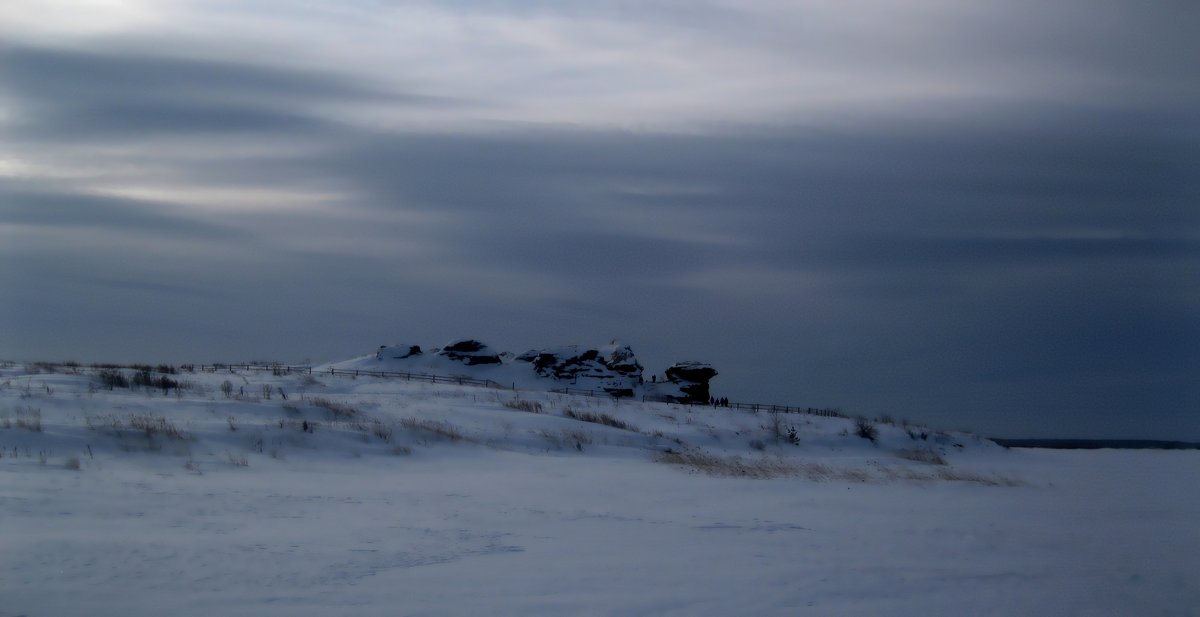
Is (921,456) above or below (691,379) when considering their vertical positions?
below

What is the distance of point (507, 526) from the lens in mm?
15133

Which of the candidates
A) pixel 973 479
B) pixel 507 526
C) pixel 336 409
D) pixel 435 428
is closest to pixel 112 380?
pixel 336 409

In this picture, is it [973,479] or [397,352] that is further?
[397,352]

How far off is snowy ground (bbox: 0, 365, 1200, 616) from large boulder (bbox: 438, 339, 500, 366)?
1491 inches

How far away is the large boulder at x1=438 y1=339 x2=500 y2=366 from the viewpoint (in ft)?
227

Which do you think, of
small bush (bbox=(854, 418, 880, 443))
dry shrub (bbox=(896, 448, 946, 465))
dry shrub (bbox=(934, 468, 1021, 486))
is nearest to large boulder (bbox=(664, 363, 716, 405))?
small bush (bbox=(854, 418, 880, 443))

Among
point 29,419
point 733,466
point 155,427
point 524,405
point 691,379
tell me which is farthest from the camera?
point 691,379

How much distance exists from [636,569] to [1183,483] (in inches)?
881

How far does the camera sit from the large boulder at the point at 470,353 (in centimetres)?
6925

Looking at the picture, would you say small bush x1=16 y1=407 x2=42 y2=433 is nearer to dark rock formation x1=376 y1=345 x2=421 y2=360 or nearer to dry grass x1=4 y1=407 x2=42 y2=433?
dry grass x1=4 y1=407 x2=42 y2=433

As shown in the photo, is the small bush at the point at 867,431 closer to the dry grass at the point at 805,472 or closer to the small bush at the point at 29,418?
the dry grass at the point at 805,472

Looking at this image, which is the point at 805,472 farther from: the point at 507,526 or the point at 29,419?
the point at 29,419

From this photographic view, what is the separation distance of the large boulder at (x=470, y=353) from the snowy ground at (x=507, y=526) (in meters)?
37.9

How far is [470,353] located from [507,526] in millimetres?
55501
